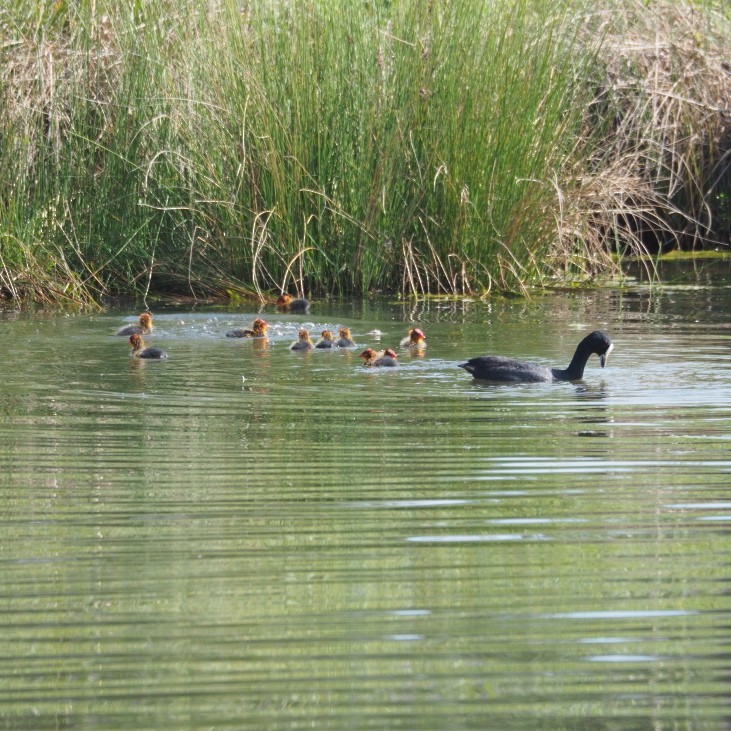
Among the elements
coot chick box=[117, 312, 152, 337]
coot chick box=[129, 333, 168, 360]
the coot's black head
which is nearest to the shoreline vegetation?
coot chick box=[117, 312, 152, 337]

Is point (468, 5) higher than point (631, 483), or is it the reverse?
point (468, 5)

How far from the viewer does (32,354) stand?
33.4 ft

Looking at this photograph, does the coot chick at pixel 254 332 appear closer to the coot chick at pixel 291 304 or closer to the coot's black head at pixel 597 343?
the coot chick at pixel 291 304

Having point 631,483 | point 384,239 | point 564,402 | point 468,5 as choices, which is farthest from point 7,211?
point 631,483

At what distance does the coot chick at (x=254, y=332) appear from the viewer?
11.2m

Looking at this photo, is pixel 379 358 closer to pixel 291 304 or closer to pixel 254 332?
pixel 254 332

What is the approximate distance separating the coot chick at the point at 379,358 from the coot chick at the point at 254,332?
4.88ft

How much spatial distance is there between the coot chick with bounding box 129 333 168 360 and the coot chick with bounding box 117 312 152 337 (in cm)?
87

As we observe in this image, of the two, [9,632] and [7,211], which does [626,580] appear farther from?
[7,211]

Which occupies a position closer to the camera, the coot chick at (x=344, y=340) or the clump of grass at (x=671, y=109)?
the coot chick at (x=344, y=340)

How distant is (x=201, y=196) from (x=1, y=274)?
1.91 meters

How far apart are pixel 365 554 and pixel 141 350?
5932mm

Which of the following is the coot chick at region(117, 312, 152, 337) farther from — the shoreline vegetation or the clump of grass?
the clump of grass

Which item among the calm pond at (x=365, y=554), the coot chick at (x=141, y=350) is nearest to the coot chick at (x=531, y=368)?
the calm pond at (x=365, y=554)
